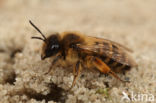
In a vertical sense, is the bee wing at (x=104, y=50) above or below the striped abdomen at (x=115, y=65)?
above

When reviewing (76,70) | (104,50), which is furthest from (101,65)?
(76,70)

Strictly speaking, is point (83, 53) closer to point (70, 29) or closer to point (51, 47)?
point (51, 47)

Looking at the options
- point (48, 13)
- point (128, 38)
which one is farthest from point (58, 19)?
point (128, 38)

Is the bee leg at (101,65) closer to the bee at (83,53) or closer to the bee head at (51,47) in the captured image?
the bee at (83,53)

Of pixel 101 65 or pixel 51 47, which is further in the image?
pixel 101 65

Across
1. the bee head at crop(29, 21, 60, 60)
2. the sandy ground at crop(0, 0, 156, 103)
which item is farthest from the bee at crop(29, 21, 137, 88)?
the sandy ground at crop(0, 0, 156, 103)

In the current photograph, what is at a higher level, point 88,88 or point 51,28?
point 51,28

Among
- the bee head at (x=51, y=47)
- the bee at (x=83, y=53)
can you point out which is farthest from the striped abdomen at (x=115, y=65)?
the bee head at (x=51, y=47)

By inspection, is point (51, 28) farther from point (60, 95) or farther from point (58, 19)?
point (60, 95)
